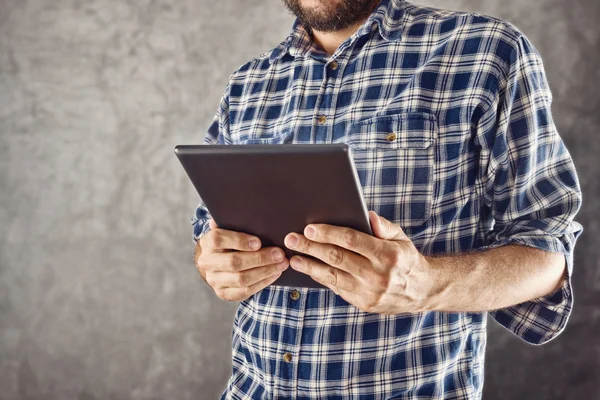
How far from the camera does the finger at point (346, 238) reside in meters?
0.74

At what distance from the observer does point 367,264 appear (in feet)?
2.54

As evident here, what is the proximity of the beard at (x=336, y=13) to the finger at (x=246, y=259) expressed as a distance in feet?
1.62

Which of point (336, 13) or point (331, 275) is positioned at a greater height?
point (336, 13)

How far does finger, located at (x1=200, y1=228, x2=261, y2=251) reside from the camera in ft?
2.73

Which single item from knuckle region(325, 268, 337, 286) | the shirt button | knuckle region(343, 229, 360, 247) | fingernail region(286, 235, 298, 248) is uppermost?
knuckle region(343, 229, 360, 247)

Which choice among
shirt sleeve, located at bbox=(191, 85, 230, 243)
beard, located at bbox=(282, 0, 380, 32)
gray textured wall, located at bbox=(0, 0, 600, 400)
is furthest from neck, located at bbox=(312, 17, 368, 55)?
gray textured wall, located at bbox=(0, 0, 600, 400)

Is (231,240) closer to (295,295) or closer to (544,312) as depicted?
(295,295)

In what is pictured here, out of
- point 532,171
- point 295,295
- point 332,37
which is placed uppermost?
point 332,37

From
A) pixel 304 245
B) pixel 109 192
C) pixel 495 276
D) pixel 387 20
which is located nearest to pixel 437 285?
pixel 495 276

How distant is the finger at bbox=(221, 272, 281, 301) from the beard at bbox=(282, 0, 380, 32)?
509 millimetres

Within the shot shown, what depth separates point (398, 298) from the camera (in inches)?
32.1

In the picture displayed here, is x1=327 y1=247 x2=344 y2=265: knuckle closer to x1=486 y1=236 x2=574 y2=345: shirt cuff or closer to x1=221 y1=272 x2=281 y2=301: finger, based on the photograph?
x1=221 y1=272 x2=281 y2=301: finger

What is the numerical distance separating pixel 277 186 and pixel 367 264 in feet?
0.49

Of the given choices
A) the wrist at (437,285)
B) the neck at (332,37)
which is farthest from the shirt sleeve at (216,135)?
the wrist at (437,285)
